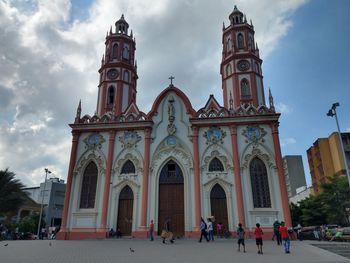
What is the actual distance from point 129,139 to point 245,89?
13823 mm

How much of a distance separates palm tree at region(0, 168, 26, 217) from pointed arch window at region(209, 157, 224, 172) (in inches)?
636

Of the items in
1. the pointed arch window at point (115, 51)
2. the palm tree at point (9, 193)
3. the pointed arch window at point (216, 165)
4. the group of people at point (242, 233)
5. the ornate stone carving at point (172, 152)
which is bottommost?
the group of people at point (242, 233)

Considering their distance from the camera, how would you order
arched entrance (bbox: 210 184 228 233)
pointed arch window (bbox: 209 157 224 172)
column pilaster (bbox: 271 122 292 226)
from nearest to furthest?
column pilaster (bbox: 271 122 292 226) < arched entrance (bbox: 210 184 228 233) < pointed arch window (bbox: 209 157 224 172)

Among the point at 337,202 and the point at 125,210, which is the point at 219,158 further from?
the point at 337,202

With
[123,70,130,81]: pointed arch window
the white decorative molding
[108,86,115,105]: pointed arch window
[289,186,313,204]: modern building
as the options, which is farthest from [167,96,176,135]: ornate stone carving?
[289,186,313,204]: modern building

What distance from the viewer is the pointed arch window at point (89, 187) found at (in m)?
26.3

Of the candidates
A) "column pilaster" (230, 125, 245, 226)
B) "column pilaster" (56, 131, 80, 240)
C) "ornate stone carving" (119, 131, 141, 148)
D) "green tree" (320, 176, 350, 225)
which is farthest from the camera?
"green tree" (320, 176, 350, 225)

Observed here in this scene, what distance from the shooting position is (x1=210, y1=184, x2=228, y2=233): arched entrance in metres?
24.5

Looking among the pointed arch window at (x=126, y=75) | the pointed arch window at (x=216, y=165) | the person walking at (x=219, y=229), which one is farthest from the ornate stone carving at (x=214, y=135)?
the pointed arch window at (x=126, y=75)

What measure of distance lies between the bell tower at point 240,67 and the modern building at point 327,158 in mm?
28263

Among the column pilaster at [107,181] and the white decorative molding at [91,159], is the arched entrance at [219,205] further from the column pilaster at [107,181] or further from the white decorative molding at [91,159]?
the white decorative molding at [91,159]

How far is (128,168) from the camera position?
27.0m

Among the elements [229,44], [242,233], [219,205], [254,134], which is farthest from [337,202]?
[242,233]

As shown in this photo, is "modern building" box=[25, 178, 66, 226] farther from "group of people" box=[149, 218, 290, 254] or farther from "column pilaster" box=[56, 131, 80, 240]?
"group of people" box=[149, 218, 290, 254]
